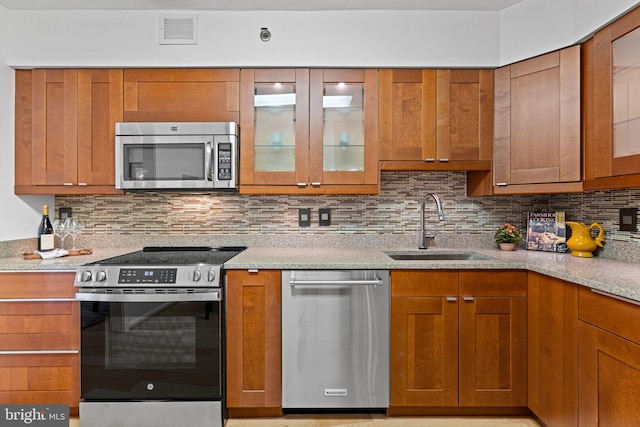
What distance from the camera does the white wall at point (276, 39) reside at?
241 cm

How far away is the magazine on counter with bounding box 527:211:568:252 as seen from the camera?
8.09ft

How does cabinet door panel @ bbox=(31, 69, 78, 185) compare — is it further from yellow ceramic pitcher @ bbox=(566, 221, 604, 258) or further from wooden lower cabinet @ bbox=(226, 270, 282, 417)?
yellow ceramic pitcher @ bbox=(566, 221, 604, 258)

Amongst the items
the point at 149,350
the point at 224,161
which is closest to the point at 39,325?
the point at 149,350

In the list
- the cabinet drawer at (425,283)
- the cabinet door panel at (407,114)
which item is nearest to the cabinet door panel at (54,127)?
the cabinet door panel at (407,114)

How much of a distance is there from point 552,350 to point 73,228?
2910 mm

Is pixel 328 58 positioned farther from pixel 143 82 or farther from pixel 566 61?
pixel 566 61

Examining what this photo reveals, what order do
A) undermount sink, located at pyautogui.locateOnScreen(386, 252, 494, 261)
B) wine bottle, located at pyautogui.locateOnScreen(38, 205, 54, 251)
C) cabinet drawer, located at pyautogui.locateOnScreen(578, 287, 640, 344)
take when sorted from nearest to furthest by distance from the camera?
cabinet drawer, located at pyautogui.locateOnScreen(578, 287, 640, 344) → wine bottle, located at pyautogui.locateOnScreen(38, 205, 54, 251) → undermount sink, located at pyautogui.locateOnScreen(386, 252, 494, 261)

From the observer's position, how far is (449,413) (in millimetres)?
2160

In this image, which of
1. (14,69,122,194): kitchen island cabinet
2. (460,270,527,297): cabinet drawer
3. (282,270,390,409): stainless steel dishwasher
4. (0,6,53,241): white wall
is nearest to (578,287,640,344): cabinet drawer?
(460,270,527,297): cabinet drawer

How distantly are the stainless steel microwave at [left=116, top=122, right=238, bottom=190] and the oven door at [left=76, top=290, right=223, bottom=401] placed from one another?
0.74 m

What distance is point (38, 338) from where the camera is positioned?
2.06m

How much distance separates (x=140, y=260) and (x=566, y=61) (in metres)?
2.67

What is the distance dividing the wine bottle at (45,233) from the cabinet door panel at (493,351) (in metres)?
2.57

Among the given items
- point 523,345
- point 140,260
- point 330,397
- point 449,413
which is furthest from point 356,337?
point 140,260
